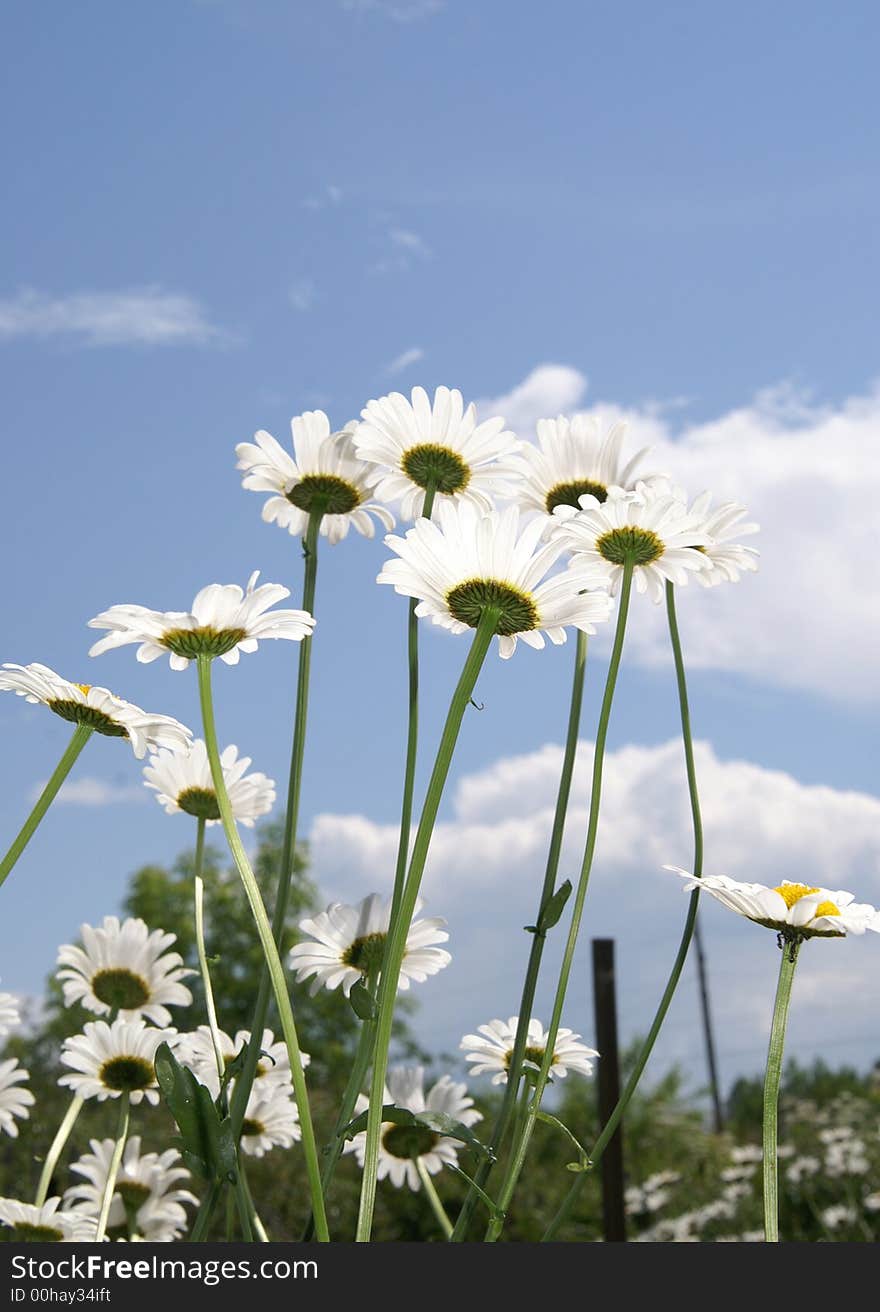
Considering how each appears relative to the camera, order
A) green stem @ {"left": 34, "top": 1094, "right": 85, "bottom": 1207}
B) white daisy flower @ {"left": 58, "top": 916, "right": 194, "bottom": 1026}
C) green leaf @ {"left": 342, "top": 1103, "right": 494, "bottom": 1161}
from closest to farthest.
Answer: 1. green leaf @ {"left": 342, "top": 1103, "right": 494, "bottom": 1161}
2. green stem @ {"left": 34, "top": 1094, "right": 85, "bottom": 1207}
3. white daisy flower @ {"left": 58, "top": 916, "right": 194, "bottom": 1026}

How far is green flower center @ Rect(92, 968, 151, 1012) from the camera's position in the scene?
170cm

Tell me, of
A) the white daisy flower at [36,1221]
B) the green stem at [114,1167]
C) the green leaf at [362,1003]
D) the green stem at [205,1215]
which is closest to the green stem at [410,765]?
the green leaf at [362,1003]

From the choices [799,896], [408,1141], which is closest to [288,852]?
[799,896]

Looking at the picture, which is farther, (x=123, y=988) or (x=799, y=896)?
(x=123, y=988)

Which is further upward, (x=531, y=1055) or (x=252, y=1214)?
(x=531, y=1055)

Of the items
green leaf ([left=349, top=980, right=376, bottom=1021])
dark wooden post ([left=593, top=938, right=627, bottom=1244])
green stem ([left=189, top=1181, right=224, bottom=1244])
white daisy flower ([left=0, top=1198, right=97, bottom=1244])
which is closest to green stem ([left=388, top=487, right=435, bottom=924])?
green leaf ([left=349, top=980, right=376, bottom=1021])

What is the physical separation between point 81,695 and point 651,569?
1.91 feet

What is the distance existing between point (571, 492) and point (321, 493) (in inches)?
11.5

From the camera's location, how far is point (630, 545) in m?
1.23

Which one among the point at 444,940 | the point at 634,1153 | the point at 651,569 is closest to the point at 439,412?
the point at 651,569

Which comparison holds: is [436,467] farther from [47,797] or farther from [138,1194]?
[138,1194]

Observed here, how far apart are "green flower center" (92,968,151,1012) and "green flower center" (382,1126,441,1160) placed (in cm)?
37

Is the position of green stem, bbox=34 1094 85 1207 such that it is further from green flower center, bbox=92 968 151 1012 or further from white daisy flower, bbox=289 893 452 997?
white daisy flower, bbox=289 893 452 997

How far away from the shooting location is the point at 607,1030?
16.5 ft
